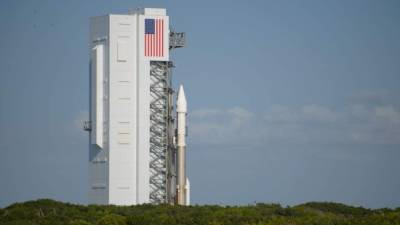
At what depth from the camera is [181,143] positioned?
97.3 metres

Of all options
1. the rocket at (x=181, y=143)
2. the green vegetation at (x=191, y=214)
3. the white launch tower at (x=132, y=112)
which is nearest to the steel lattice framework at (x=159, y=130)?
the white launch tower at (x=132, y=112)

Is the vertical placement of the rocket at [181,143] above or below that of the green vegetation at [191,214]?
above

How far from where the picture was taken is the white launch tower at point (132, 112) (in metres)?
95.3

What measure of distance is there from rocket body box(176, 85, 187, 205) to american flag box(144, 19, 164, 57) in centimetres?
341

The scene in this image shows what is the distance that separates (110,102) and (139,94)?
226 cm

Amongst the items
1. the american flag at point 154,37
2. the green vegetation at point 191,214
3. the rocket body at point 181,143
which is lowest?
the green vegetation at point 191,214

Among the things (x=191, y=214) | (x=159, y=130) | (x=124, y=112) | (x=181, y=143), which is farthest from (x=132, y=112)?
(x=191, y=214)

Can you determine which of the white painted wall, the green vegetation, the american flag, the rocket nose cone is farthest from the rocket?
the green vegetation

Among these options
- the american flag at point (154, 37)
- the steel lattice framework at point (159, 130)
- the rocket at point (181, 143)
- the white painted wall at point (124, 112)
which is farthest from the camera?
the rocket at point (181, 143)

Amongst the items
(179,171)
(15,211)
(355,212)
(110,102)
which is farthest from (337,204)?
(15,211)

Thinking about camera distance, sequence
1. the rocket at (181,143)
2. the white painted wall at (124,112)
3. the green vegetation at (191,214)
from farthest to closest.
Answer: the rocket at (181,143)
the white painted wall at (124,112)
the green vegetation at (191,214)

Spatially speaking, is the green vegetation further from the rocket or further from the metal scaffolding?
the metal scaffolding

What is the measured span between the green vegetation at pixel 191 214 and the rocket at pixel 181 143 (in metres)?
4.43

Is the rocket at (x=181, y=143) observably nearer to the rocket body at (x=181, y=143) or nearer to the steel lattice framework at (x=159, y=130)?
the rocket body at (x=181, y=143)
